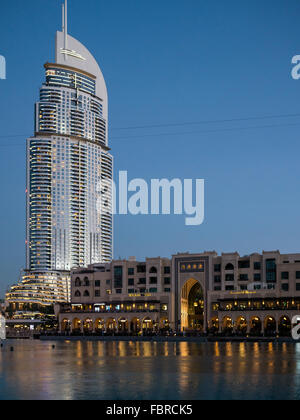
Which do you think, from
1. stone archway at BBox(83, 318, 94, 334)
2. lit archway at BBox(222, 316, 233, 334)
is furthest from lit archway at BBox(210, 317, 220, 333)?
stone archway at BBox(83, 318, 94, 334)

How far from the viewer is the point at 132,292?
16750 centimetres

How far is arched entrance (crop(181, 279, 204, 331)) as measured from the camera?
165 metres

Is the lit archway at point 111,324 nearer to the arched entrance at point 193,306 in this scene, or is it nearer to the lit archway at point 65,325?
the lit archway at point 65,325

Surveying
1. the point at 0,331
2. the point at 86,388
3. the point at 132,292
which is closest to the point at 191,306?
the point at 132,292

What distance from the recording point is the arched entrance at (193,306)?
541ft

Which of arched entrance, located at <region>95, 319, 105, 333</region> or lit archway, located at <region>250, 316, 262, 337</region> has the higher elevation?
lit archway, located at <region>250, 316, 262, 337</region>

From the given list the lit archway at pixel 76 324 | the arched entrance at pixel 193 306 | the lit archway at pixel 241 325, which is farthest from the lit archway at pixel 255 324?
the lit archway at pixel 76 324

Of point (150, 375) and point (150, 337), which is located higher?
point (150, 375)

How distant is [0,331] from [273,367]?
147660mm

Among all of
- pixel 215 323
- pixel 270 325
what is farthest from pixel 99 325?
pixel 270 325

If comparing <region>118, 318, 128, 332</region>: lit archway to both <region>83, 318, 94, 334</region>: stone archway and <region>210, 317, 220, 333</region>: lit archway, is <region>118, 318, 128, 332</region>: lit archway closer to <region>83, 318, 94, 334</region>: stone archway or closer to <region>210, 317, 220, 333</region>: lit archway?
<region>83, 318, 94, 334</region>: stone archway

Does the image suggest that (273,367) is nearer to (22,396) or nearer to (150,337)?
(22,396)

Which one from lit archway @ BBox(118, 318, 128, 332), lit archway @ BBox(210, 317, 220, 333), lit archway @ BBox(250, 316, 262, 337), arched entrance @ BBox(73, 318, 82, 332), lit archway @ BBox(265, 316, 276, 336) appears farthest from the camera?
arched entrance @ BBox(73, 318, 82, 332)

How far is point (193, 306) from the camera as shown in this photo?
171 m
